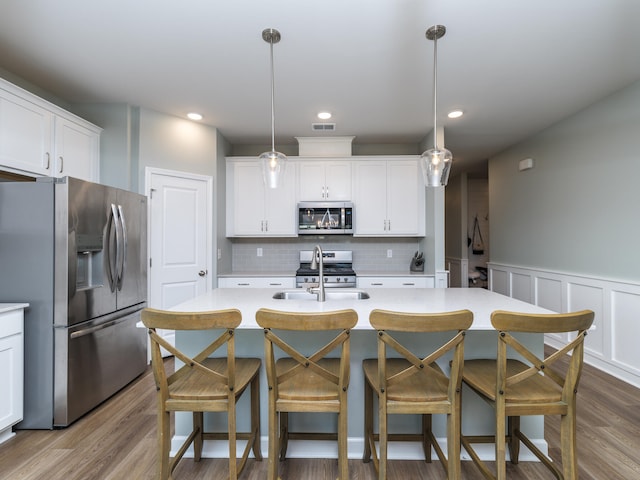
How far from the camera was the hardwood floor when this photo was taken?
176 centimetres

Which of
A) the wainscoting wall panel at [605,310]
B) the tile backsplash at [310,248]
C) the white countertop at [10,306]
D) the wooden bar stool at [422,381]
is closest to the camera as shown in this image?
the wooden bar stool at [422,381]

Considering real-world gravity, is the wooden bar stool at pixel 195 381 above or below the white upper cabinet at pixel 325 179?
below

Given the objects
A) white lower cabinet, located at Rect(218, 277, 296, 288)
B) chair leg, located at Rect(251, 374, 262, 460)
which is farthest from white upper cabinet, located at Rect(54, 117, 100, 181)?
chair leg, located at Rect(251, 374, 262, 460)

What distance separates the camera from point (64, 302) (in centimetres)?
222

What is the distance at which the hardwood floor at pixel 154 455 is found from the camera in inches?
69.4

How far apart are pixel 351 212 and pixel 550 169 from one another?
2.49 metres

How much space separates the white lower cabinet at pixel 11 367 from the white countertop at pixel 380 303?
112 centimetres

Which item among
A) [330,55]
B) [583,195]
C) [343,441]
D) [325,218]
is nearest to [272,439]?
[343,441]

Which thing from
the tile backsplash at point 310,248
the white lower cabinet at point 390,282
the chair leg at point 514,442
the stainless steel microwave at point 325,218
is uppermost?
the stainless steel microwave at point 325,218

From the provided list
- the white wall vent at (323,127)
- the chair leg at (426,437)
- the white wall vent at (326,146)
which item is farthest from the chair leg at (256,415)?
the white wall vent at (326,146)

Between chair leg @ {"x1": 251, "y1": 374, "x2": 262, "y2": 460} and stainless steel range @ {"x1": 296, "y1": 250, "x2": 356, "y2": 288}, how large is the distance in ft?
6.72

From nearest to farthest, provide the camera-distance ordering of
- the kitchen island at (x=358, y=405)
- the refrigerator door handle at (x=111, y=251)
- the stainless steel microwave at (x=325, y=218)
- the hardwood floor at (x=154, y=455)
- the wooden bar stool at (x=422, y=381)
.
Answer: the wooden bar stool at (x=422, y=381) < the hardwood floor at (x=154, y=455) < the kitchen island at (x=358, y=405) < the refrigerator door handle at (x=111, y=251) < the stainless steel microwave at (x=325, y=218)

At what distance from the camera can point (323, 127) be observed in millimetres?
3957

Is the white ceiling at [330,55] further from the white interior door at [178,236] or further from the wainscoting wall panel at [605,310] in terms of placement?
the wainscoting wall panel at [605,310]
